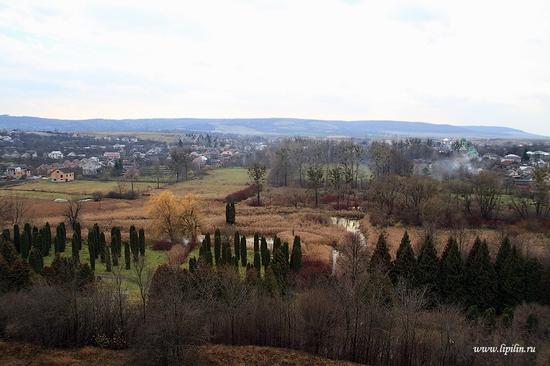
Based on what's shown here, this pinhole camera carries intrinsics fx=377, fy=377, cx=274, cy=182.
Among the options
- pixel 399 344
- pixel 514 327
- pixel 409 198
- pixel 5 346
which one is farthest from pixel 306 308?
pixel 409 198

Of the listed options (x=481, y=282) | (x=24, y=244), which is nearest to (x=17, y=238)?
(x=24, y=244)

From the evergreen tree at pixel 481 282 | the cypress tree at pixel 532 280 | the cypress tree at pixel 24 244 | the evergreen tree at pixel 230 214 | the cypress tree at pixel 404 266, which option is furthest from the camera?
the evergreen tree at pixel 230 214

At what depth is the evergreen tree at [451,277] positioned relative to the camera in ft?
66.2

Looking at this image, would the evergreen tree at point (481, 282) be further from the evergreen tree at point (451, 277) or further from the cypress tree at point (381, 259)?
the cypress tree at point (381, 259)

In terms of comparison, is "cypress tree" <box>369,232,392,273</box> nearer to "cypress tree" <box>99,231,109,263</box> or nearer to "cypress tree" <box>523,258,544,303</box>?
"cypress tree" <box>523,258,544,303</box>

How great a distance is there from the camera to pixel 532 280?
1959 centimetres

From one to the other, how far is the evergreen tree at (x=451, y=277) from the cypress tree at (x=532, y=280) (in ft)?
10.1

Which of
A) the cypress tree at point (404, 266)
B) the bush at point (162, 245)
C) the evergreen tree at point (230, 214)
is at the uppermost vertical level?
the cypress tree at point (404, 266)

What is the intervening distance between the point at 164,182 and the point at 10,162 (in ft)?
134

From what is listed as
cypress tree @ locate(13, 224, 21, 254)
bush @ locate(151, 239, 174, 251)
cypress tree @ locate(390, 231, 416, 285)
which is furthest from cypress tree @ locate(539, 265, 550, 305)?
cypress tree @ locate(13, 224, 21, 254)

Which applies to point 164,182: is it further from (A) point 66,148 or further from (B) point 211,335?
(A) point 66,148

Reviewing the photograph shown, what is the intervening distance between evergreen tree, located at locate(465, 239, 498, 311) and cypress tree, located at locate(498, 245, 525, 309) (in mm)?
404

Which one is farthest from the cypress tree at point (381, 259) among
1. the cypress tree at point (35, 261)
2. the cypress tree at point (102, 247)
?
the cypress tree at point (35, 261)

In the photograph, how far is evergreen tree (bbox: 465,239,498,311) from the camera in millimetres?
19766
